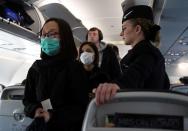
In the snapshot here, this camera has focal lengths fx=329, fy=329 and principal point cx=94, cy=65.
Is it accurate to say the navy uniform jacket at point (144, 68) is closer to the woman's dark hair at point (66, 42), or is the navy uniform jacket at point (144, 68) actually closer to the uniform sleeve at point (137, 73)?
the uniform sleeve at point (137, 73)

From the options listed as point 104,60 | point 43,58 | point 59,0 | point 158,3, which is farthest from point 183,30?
point 43,58

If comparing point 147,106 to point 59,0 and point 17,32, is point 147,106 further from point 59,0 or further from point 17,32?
point 59,0

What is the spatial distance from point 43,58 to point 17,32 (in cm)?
276

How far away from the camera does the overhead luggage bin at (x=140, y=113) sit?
1398 mm

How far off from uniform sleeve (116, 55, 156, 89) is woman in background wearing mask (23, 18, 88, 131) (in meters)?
0.39

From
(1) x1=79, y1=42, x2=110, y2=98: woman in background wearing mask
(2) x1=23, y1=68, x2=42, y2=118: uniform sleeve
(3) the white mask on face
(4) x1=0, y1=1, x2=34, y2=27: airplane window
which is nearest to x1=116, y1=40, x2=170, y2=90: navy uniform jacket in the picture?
(2) x1=23, y1=68, x2=42, y2=118: uniform sleeve

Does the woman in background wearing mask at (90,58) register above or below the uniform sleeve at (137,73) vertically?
above

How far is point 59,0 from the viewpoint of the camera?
631 cm

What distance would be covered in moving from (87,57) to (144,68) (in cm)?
202

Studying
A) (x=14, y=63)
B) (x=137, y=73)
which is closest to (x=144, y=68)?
(x=137, y=73)

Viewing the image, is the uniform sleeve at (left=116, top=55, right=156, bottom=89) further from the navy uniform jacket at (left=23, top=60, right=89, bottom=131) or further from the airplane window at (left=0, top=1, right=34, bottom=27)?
the airplane window at (left=0, top=1, right=34, bottom=27)

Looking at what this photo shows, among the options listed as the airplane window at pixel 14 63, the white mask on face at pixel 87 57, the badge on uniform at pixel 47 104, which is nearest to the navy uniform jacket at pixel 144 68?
the badge on uniform at pixel 47 104

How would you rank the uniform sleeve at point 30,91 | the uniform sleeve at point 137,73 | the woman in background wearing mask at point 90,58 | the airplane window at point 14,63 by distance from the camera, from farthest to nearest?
1. the airplane window at point 14,63
2. the woman in background wearing mask at point 90,58
3. the uniform sleeve at point 30,91
4. the uniform sleeve at point 137,73

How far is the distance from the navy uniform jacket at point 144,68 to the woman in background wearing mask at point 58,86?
0.34 metres
